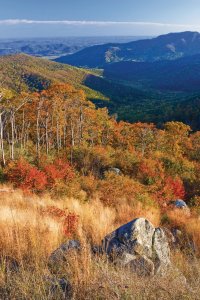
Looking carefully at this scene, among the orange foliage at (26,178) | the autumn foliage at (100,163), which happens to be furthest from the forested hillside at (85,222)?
the autumn foliage at (100,163)

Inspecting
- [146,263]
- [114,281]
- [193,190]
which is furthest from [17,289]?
[193,190]

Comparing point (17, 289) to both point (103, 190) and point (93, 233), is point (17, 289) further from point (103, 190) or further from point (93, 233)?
point (103, 190)

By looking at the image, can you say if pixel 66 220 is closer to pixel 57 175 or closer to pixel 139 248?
pixel 139 248

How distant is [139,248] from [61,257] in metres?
1.56

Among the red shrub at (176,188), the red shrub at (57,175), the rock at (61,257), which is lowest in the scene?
the red shrub at (176,188)

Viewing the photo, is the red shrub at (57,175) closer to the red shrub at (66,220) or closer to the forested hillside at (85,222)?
the forested hillside at (85,222)

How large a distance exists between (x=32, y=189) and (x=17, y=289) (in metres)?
12.9

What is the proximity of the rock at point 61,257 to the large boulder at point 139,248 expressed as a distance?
25.3 inches

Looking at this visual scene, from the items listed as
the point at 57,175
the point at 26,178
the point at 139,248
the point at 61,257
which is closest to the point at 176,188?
the point at 57,175

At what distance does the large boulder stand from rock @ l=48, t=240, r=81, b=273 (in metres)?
0.64

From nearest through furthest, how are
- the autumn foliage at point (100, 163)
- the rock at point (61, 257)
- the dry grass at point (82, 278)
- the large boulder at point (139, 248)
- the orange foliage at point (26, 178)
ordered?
the dry grass at point (82, 278), the rock at point (61, 257), the large boulder at point (139, 248), the orange foliage at point (26, 178), the autumn foliage at point (100, 163)

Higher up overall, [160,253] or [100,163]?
[160,253]

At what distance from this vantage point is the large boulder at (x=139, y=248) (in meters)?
5.57

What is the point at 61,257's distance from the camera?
554cm
